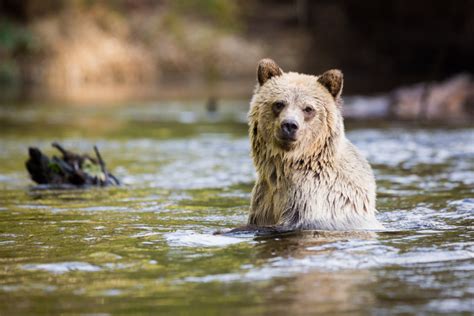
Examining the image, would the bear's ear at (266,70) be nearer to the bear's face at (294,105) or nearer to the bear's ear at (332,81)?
the bear's face at (294,105)

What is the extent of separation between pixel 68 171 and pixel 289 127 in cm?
520

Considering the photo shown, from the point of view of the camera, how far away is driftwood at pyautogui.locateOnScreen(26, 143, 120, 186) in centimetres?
1252

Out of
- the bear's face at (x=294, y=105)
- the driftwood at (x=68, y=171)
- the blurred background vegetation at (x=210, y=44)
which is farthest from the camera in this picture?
the blurred background vegetation at (x=210, y=44)

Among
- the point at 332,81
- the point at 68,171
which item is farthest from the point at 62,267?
the point at 68,171

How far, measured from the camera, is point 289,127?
819cm

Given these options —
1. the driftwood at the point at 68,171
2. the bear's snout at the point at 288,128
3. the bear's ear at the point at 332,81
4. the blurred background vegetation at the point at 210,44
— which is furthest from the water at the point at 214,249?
the blurred background vegetation at the point at 210,44

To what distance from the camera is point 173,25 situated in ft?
164

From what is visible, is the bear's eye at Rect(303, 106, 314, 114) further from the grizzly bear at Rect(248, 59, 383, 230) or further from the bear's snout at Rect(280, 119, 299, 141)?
the bear's snout at Rect(280, 119, 299, 141)

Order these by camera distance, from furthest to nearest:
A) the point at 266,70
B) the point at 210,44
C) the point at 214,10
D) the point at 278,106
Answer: the point at 214,10 < the point at 210,44 < the point at 266,70 < the point at 278,106

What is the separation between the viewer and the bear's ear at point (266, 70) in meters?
8.78

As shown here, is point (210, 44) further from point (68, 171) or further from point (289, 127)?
point (289, 127)

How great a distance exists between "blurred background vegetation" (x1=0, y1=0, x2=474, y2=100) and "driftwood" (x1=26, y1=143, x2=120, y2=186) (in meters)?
22.6

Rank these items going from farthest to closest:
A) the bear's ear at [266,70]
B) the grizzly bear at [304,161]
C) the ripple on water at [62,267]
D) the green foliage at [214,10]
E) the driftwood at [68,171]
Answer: the green foliage at [214,10], the driftwood at [68,171], the bear's ear at [266,70], the grizzly bear at [304,161], the ripple on water at [62,267]

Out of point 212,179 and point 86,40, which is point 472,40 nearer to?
point 86,40
